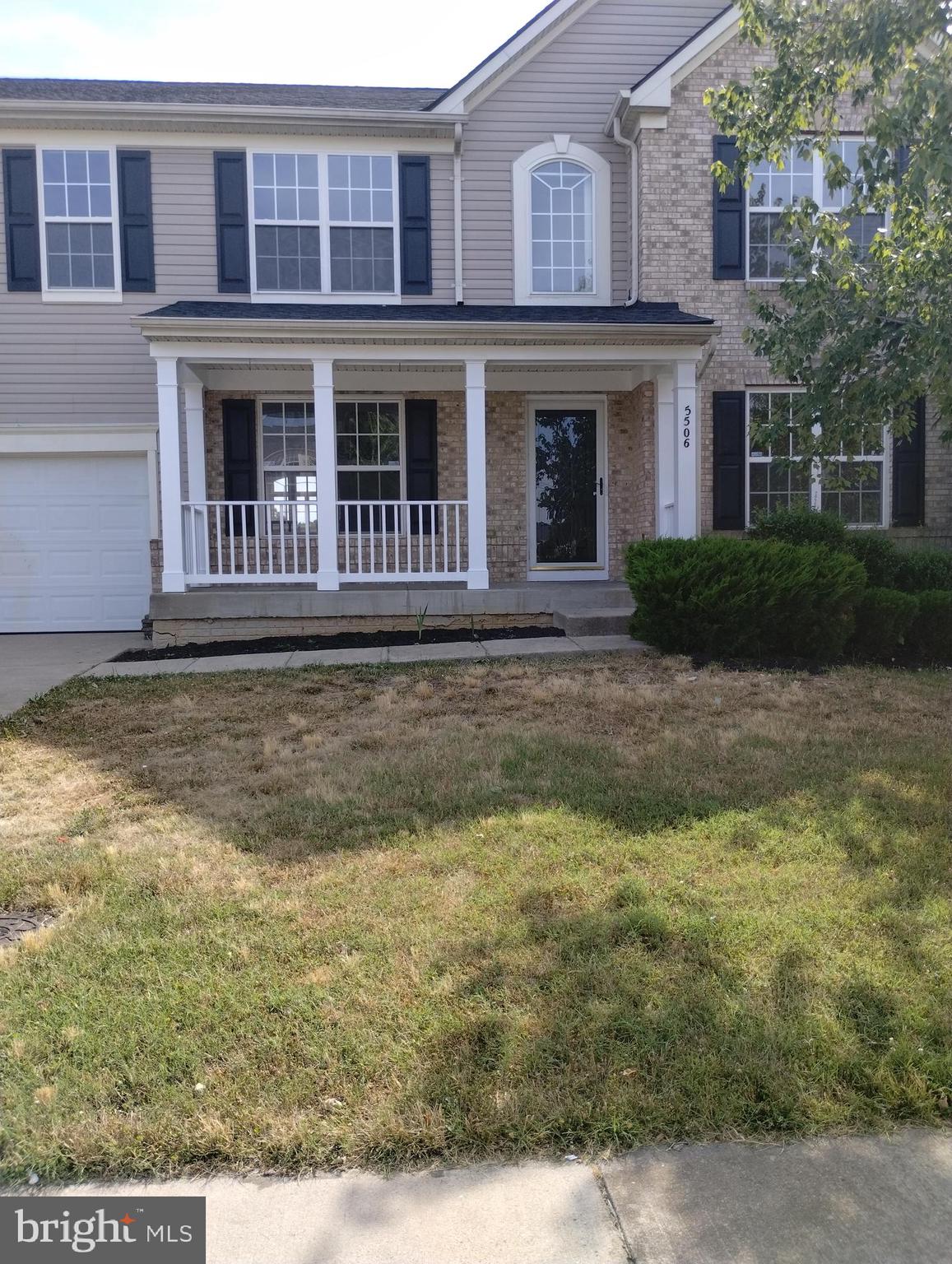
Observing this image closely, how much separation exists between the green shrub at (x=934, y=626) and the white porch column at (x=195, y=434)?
784 centimetres

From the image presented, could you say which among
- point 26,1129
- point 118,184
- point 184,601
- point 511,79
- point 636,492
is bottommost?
point 26,1129

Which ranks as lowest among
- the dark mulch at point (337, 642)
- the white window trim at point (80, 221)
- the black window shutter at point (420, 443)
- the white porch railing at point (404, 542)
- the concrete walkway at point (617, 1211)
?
the concrete walkway at point (617, 1211)

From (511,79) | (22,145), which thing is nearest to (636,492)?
(511,79)

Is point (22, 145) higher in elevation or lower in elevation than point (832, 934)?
higher

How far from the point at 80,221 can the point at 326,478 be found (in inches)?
192

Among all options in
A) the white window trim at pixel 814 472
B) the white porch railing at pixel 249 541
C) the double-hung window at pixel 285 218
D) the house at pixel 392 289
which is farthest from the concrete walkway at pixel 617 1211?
the double-hung window at pixel 285 218

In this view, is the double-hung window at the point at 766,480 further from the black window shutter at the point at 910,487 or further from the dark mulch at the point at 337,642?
the dark mulch at the point at 337,642

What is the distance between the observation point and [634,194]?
1193cm

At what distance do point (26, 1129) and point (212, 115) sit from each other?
1193cm

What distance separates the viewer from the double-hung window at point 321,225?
1189 centimetres

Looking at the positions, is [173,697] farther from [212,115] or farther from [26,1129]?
[212,115]

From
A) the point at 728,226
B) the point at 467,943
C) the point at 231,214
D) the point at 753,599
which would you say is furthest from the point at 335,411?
the point at 467,943

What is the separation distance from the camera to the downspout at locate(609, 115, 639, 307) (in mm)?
11859

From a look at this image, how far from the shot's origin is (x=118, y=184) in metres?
11.7
